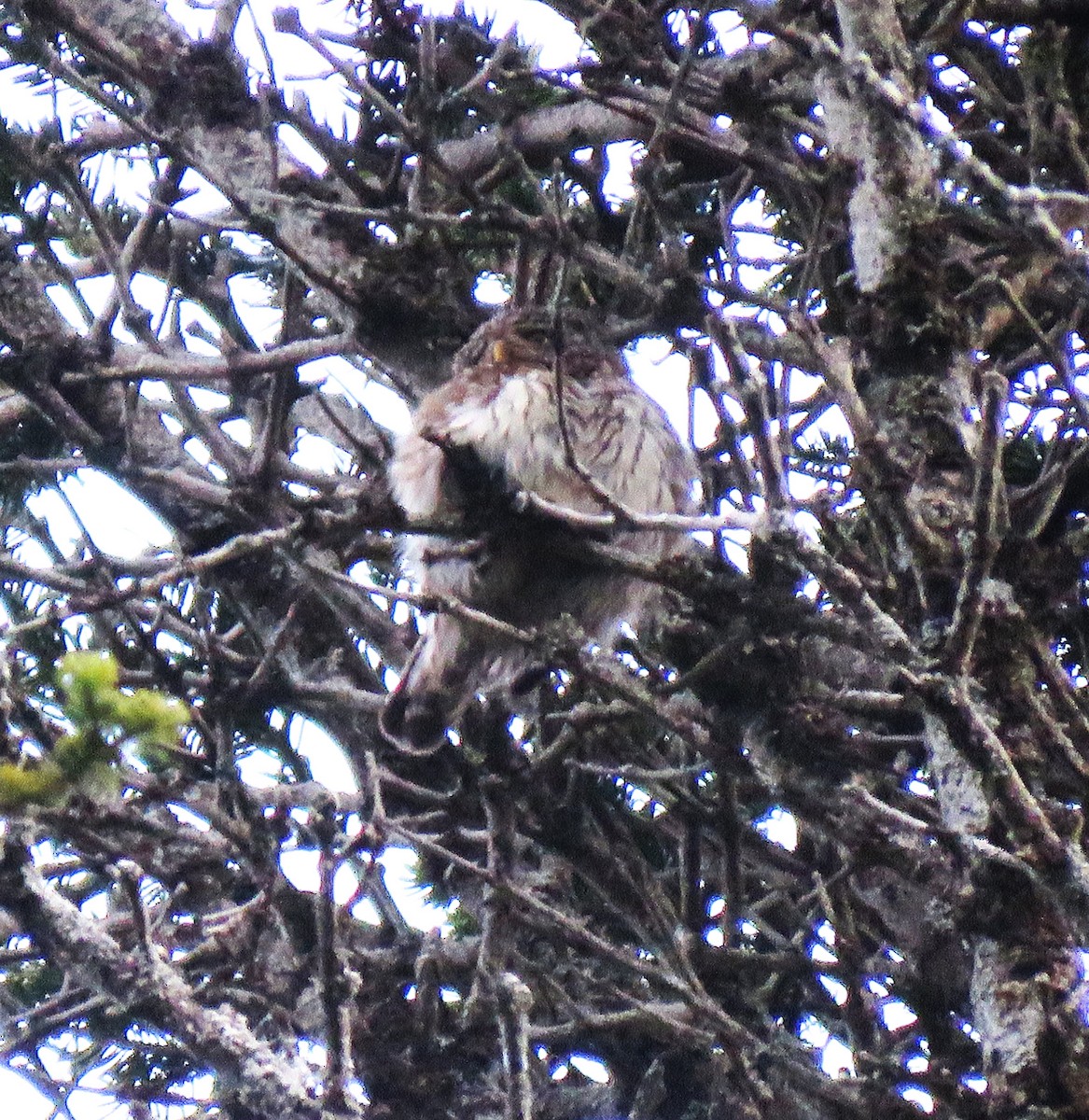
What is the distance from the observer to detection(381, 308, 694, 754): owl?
4.34 m

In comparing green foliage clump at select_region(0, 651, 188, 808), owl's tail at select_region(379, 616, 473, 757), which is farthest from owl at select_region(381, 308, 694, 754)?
green foliage clump at select_region(0, 651, 188, 808)

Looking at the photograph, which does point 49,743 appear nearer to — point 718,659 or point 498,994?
point 498,994

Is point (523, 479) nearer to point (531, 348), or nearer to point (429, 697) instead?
point (531, 348)

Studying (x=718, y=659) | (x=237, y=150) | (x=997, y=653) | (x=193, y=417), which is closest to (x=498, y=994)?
(x=718, y=659)

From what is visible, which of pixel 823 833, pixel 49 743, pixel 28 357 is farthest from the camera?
pixel 28 357

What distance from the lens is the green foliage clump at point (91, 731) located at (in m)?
2.01

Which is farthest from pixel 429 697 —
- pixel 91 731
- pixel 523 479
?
pixel 91 731

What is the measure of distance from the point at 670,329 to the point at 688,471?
1.20 m

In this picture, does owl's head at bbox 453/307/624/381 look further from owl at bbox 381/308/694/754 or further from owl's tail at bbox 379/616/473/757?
owl's tail at bbox 379/616/473/757

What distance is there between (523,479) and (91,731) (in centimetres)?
236

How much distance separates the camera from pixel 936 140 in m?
2.92

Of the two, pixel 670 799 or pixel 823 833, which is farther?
pixel 670 799

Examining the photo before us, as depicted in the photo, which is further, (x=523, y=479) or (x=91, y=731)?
(x=523, y=479)

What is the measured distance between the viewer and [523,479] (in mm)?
4324
